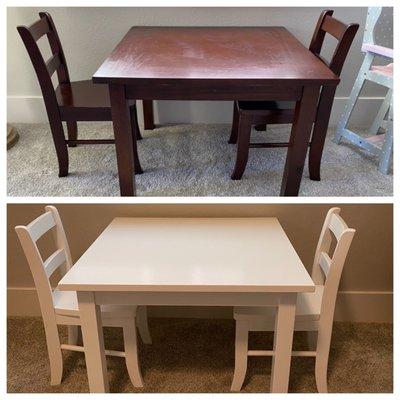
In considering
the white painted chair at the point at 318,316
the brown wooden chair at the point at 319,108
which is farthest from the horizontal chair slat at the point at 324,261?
the brown wooden chair at the point at 319,108

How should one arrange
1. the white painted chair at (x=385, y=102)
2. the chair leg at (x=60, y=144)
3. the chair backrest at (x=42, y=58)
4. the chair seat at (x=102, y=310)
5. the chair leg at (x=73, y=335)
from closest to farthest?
1. the chair seat at (x=102, y=310)
2. the chair leg at (x=73, y=335)
3. the chair backrest at (x=42, y=58)
4. the chair leg at (x=60, y=144)
5. the white painted chair at (x=385, y=102)

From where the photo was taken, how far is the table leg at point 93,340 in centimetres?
116

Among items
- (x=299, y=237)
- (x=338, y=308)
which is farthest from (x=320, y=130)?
(x=338, y=308)

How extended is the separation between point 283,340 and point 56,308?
2.48ft

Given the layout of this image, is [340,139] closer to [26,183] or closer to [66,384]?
[26,183]

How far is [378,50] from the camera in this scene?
207cm

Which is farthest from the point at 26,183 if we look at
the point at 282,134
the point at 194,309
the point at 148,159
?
the point at 282,134

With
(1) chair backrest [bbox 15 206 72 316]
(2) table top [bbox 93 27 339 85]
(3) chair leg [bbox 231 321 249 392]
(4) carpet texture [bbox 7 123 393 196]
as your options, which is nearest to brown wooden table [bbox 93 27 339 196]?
(2) table top [bbox 93 27 339 85]

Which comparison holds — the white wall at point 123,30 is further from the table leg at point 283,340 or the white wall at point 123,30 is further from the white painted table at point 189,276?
the table leg at point 283,340

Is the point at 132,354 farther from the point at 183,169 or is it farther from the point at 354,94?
the point at 354,94

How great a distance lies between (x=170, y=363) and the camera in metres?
1.57

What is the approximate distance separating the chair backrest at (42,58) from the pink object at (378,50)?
1.67 metres

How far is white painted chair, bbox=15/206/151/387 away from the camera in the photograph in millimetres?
1249

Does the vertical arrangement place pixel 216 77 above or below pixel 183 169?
above
